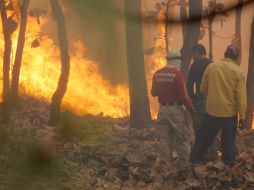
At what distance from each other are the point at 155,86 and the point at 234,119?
1468 millimetres

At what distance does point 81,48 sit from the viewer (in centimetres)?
2536

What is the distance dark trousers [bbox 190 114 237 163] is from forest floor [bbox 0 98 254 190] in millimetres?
245

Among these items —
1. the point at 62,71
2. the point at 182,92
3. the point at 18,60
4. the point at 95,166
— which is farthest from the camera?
the point at 18,60

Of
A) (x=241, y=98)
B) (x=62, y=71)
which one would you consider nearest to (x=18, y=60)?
(x=62, y=71)

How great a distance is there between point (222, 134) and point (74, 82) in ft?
42.3

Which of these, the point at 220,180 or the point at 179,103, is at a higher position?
the point at 179,103

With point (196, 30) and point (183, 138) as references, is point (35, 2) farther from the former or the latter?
point (183, 138)

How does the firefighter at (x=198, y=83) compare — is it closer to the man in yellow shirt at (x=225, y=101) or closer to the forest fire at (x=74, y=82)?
the man in yellow shirt at (x=225, y=101)

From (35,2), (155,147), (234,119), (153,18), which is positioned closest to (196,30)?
(155,147)

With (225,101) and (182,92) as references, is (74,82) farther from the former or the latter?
(225,101)

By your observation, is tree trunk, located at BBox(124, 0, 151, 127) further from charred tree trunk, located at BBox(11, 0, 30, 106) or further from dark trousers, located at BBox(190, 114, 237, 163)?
dark trousers, located at BBox(190, 114, 237, 163)

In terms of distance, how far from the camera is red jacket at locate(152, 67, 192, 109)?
8.08 meters

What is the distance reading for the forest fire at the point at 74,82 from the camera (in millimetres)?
17094

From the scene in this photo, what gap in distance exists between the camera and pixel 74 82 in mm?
20094
